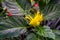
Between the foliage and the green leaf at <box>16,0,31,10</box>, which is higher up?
the green leaf at <box>16,0,31,10</box>

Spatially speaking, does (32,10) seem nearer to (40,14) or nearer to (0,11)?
(40,14)

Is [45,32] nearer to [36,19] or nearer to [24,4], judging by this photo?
[36,19]

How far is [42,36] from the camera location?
0.84 metres

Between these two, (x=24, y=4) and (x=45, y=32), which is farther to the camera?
(x=24, y=4)

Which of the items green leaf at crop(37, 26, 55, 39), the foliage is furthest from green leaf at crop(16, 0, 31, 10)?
green leaf at crop(37, 26, 55, 39)

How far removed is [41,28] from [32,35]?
62mm

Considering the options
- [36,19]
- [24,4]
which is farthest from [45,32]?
[24,4]

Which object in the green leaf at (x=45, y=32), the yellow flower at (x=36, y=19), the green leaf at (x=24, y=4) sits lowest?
the green leaf at (x=45, y=32)

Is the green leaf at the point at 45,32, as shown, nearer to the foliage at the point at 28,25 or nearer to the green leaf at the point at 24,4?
the foliage at the point at 28,25

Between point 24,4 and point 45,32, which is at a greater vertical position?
point 24,4

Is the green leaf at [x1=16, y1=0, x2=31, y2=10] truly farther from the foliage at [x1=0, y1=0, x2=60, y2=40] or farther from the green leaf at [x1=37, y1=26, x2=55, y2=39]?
the green leaf at [x1=37, y1=26, x2=55, y2=39]

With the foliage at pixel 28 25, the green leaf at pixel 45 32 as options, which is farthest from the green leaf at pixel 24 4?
the green leaf at pixel 45 32

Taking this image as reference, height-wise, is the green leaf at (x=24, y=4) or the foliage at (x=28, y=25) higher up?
the green leaf at (x=24, y=4)

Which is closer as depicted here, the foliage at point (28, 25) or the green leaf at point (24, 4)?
the foliage at point (28, 25)
